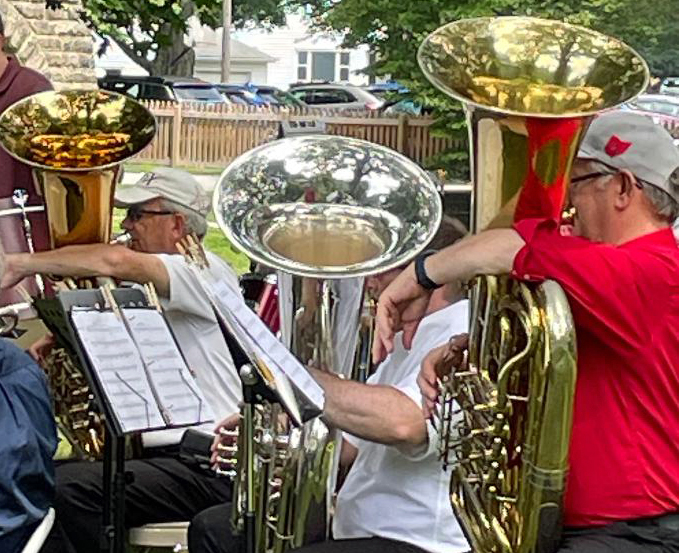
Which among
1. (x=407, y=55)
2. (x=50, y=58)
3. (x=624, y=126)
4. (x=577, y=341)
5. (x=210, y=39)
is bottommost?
(x=210, y=39)

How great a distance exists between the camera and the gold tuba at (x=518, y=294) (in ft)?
6.95

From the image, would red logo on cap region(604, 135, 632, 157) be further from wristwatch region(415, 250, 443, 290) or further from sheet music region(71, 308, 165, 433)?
sheet music region(71, 308, 165, 433)

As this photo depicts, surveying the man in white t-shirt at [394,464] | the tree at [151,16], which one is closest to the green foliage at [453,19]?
the tree at [151,16]

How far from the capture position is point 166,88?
18484 mm

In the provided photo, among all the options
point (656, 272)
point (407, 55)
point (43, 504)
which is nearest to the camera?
point (656, 272)

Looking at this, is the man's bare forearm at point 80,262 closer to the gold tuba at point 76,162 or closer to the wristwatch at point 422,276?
the gold tuba at point 76,162

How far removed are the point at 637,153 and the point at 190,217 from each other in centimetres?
151

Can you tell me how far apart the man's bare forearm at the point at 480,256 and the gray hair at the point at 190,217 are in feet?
4.11

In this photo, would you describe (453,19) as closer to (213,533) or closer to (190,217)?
(190,217)

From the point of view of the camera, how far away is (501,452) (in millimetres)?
2250

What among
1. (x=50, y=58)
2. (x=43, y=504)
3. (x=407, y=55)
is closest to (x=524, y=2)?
(x=407, y=55)

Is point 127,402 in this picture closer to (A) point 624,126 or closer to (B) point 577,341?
(B) point 577,341

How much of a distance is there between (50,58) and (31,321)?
4.94 m

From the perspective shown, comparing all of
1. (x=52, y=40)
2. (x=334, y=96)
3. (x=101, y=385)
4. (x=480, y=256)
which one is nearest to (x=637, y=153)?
(x=480, y=256)
